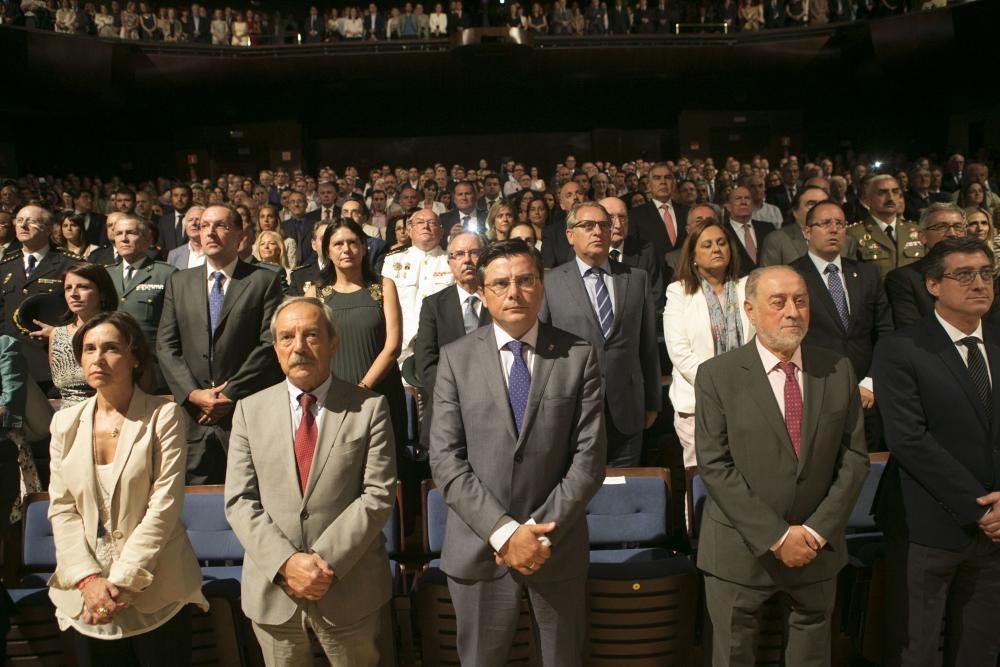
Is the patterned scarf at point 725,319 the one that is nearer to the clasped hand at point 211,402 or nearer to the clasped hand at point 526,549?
the clasped hand at point 526,549

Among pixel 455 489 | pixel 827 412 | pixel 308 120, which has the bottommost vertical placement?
pixel 455 489

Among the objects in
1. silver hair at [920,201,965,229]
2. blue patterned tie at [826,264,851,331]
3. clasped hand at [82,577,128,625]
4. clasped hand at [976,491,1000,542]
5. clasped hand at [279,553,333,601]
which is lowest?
clasped hand at [82,577,128,625]

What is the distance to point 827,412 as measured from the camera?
2074mm

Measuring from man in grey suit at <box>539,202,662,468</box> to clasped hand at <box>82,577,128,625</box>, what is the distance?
167cm

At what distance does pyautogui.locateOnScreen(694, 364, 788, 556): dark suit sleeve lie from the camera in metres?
2.00

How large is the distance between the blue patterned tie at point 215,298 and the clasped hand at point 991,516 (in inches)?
96.9

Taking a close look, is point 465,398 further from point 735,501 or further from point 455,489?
point 735,501

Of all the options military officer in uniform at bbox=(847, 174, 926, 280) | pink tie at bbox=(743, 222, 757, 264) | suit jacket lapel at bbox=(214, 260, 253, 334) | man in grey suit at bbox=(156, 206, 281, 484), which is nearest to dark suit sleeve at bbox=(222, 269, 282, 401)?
man in grey suit at bbox=(156, 206, 281, 484)

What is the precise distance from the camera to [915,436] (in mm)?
2166

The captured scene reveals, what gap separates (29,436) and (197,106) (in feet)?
37.7

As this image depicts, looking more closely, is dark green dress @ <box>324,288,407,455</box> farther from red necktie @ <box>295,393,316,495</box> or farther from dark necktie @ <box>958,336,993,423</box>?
dark necktie @ <box>958,336,993,423</box>

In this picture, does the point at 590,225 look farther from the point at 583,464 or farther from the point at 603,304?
the point at 583,464

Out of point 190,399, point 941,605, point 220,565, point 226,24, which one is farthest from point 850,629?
point 226,24

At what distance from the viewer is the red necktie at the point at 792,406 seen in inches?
82.0
